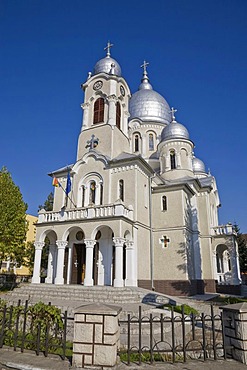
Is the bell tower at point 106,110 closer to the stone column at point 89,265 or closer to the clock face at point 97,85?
the clock face at point 97,85

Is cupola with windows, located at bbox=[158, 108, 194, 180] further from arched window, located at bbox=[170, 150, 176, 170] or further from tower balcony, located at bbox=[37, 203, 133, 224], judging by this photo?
tower balcony, located at bbox=[37, 203, 133, 224]

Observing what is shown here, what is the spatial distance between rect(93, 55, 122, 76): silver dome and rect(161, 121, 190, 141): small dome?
7258 millimetres


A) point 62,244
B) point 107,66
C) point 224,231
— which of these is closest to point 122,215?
point 62,244

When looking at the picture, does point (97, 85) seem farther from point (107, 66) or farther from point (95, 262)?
point (95, 262)

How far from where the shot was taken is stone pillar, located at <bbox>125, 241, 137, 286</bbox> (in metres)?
17.2

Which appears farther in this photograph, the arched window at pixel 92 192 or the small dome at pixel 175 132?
the small dome at pixel 175 132

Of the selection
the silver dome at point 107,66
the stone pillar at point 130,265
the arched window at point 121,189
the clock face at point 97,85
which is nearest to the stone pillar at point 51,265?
the stone pillar at point 130,265

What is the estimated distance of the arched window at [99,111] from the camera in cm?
2380

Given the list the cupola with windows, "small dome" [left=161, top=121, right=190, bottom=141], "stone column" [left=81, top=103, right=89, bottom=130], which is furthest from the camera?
"small dome" [left=161, top=121, right=190, bottom=141]

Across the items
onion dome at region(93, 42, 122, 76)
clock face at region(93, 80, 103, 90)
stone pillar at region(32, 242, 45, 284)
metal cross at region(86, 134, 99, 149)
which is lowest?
stone pillar at region(32, 242, 45, 284)

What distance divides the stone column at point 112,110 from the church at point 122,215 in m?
0.09

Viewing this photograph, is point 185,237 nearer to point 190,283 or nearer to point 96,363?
point 190,283

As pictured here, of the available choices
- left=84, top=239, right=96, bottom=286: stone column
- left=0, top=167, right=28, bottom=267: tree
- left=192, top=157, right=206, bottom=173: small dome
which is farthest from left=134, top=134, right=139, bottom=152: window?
left=84, top=239, right=96, bottom=286: stone column

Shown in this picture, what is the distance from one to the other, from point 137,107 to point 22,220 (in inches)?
795
